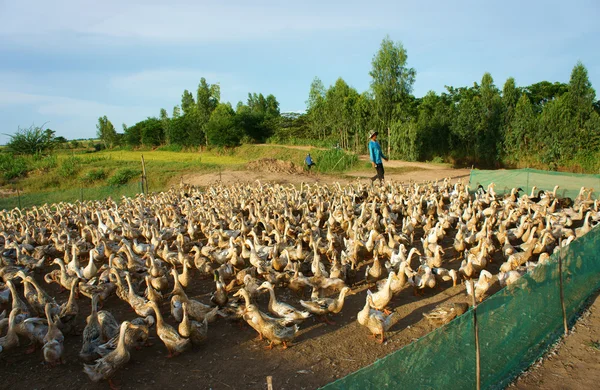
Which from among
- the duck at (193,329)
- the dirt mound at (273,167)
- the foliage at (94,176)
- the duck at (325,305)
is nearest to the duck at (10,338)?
the duck at (193,329)

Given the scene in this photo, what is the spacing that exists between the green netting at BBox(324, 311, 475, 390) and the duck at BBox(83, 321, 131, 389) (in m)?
3.13

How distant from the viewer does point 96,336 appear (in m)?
5.69

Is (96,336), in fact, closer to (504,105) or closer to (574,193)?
(574,193)

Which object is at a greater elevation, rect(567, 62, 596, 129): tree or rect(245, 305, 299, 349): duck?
rect(567, 62, 596, 129): tree

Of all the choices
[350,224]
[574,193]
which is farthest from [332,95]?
[350,224]

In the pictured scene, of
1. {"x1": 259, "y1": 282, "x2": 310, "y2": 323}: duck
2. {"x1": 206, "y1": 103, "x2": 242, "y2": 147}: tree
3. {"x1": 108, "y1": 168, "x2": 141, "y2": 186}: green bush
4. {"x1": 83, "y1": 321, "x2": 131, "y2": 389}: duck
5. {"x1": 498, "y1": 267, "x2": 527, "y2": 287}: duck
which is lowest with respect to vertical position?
{"x1": 83, "y1": 321, "x2": 131, "y2": 389}: duck

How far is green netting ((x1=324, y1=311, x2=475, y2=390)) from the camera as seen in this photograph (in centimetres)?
338

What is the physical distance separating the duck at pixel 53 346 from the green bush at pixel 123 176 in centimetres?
2203

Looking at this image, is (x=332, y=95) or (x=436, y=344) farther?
A: (x=332, y=95)

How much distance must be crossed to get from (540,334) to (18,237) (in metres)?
12.2

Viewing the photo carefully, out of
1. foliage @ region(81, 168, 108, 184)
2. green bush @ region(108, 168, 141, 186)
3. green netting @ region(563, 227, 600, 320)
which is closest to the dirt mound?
green bush @ region(108, 168, 141, 186)

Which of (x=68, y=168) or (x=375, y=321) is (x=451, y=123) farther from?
(x=375, y=321)

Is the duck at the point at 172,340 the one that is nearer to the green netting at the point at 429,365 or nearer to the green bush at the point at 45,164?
the green netting at the point at 429,365

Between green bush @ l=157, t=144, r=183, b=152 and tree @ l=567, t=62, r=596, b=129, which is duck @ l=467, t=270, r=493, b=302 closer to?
tree @ l=567, t=62, r=596, b=129
